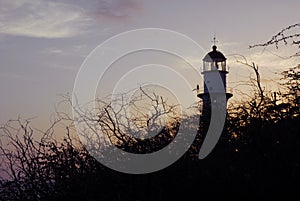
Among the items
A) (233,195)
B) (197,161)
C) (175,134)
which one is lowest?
(233,195)

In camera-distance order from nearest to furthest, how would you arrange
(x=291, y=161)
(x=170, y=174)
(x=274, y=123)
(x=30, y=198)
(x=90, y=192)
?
(x=291, y=161), (x=274, y=123), (x=170, y=174), (x=90, y=192), (x=30, y=198)

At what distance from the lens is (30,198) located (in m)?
7.45

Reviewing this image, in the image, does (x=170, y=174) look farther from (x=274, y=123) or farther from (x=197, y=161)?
(x=274, y=123)

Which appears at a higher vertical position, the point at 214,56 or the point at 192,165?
the point at 214,56

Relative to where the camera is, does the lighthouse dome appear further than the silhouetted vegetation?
Yes

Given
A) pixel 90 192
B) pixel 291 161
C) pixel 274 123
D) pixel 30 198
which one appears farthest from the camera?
pixel 30 198

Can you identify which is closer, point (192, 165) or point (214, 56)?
point (192, 165)

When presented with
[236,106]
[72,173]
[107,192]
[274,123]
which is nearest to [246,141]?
[274,123]

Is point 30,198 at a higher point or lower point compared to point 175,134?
lower

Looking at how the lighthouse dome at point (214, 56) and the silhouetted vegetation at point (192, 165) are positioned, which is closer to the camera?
the silhouetted vegetation at point (192, 165)

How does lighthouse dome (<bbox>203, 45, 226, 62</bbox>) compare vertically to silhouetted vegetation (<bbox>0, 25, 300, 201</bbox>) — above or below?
above

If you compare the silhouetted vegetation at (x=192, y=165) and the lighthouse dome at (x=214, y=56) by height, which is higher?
the lighthouse dome at (x=214, y=56)

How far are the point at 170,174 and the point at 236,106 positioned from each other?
118 centimetres

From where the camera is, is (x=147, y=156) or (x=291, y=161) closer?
(x=291, y=161)
